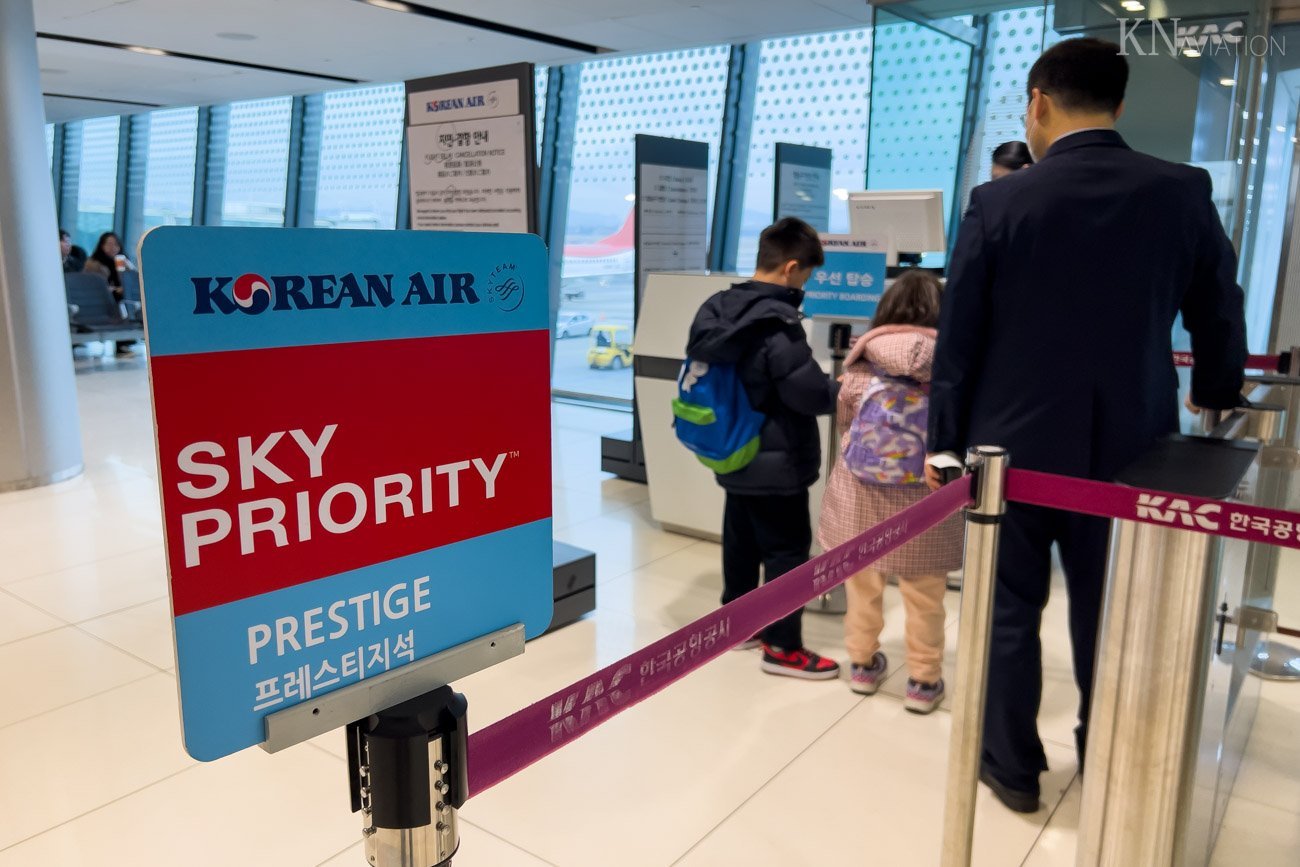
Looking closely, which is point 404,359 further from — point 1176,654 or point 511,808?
point 511,808

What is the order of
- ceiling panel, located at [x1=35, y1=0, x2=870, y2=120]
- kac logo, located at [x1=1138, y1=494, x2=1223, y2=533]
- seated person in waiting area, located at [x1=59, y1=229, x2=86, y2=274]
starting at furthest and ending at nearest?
1. seated person in waiting area, located at [x1=59, y1=229, x2=86, y2=274]
2. ceiling panel, located at [x1=35, y1=0, x2=870, y2=120]
3. kac logo, located at [x1=1138, y1=494, x2=1223, y2=533]

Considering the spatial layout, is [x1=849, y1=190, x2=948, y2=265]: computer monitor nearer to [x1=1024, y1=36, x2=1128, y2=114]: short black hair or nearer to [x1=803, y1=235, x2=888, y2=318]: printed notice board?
[x1=803, y1=235, x2=888, y2=318]: printed notice board

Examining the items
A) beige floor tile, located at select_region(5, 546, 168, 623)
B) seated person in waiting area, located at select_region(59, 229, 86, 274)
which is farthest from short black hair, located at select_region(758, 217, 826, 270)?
seated person in waiting area, located at select_region(59, 229, 86, 274)

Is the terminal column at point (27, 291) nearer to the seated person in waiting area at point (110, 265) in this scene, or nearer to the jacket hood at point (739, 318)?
the jacket hood at point (739, 318)

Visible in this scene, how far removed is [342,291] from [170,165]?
48.5 ft

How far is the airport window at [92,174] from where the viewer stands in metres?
14.5

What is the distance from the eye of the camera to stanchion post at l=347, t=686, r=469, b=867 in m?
0.81

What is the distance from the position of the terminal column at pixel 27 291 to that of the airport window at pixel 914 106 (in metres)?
4.59

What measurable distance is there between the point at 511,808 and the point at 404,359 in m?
1.79

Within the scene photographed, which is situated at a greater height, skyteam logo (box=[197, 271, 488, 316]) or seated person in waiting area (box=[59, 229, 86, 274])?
skyteam logo (box=[197, 271, 488, 316])

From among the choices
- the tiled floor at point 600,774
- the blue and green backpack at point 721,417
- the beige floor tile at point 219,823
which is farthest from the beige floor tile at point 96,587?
the blue and green backpack at point 721,417

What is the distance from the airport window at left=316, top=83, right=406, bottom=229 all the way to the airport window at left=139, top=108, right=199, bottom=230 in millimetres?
3002

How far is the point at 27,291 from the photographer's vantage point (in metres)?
5.10

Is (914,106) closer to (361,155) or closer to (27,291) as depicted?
(27,291)
